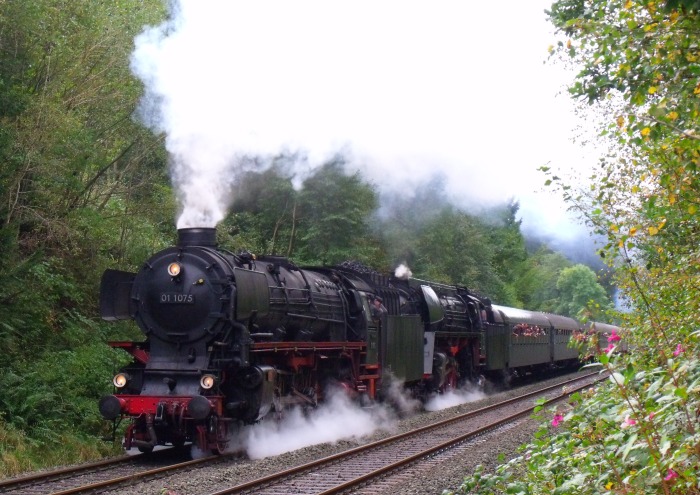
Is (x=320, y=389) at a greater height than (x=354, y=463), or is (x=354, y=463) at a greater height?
(x=320, y=389)

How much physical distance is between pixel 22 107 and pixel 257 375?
6628 mm

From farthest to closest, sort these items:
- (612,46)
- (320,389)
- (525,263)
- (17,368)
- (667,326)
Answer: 1. (525,263)
2. (320,389)
3. (17,368)
4. (667,326)
5. (612,46)

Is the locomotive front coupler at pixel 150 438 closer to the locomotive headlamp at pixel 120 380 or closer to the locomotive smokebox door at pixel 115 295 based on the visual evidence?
the locomotive headlamp at pixel 120 380

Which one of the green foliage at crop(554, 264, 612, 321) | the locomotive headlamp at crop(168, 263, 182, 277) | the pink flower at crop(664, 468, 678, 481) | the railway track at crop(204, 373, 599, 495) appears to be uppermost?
the green foliage at crop(554, 264, 612, 321)

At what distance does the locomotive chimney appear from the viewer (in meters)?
13.1

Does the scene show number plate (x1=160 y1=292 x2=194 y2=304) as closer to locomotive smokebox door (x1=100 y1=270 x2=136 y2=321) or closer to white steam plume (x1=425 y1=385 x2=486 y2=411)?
locomotive smokebox door (x1=100 y1=270 x2=136 y2=321)

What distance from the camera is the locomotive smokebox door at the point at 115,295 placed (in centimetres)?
1291

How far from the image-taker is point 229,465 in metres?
11.5

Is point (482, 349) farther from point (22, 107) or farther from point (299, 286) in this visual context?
point (22, 107)

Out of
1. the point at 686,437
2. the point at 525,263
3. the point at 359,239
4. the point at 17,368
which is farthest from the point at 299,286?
the point at 525,263

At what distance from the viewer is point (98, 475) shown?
34.7 ft

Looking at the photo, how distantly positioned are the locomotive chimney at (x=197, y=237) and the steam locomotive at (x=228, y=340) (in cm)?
Answer: 2

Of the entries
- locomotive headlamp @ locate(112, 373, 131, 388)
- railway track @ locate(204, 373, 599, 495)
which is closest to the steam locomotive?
locomotive headlamp @ locate(112, 373, 131, 388)

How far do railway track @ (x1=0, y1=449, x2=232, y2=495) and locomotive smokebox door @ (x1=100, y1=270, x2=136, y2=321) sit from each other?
7.28 feet
